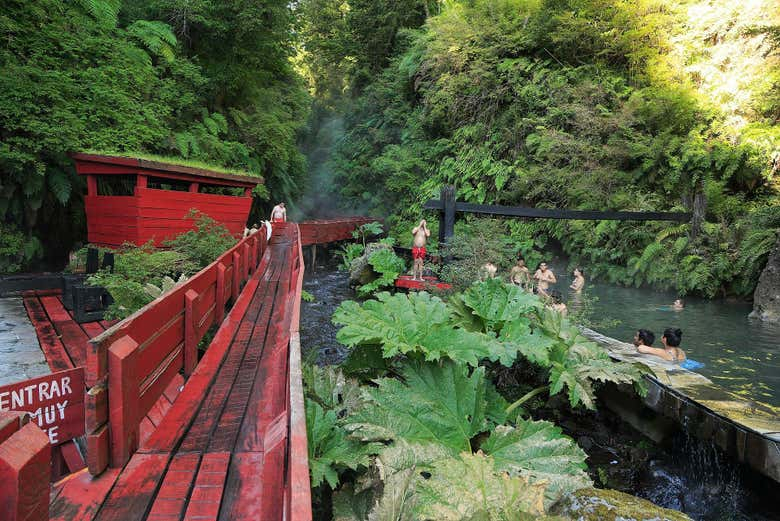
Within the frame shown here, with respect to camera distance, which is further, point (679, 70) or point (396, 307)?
point (679, 70)

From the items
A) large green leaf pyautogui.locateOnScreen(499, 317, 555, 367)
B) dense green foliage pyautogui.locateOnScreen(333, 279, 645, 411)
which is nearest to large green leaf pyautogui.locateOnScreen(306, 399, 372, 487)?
dense green foliage pyautogui.locateOnScreen(333, 279, 645, 411)

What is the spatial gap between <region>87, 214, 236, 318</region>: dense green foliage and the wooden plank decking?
8.64ft

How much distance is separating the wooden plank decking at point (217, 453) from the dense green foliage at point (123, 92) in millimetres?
8625

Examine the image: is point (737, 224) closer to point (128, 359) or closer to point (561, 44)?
point (561, 44)

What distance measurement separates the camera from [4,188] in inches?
377

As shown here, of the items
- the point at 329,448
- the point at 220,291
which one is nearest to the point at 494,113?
the point at 220,291

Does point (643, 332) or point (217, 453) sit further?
point (643, 332)

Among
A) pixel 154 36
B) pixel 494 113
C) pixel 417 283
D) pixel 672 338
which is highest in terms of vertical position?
pixel 154 36

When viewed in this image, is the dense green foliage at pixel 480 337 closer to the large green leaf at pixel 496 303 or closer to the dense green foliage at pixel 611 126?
the large green leaf at pixel 496 303

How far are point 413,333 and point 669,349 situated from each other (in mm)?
5523

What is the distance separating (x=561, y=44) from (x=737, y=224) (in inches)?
418

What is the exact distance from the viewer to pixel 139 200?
915 cm

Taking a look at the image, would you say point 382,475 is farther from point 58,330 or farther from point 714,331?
point 714,331

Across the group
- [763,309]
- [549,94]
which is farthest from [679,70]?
[763,309]
